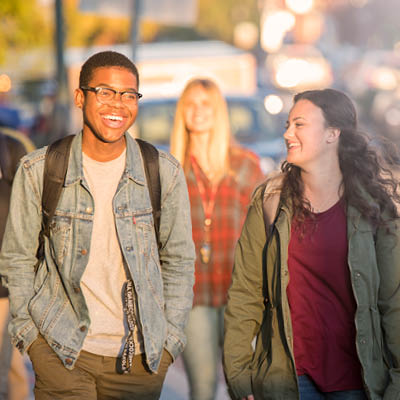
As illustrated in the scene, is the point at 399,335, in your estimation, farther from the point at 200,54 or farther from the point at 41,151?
the point at 200,54

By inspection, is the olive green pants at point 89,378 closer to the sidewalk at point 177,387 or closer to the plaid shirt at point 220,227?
the plaid shirt at point 220,227

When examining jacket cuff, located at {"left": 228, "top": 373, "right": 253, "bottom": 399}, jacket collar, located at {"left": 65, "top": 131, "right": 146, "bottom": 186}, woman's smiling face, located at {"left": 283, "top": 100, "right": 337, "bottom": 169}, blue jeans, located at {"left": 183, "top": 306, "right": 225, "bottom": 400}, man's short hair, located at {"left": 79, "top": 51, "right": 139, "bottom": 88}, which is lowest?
blue jeans, located at {"left": 183, "top": 306, "right": 225, "bottom": 400}

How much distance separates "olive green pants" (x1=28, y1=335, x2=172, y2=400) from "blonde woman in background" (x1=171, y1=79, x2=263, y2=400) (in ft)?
4.33

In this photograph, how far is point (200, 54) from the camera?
2366 centimetres

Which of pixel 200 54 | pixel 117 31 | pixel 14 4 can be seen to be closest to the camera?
pixel 14 4

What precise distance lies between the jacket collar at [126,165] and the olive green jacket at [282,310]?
517 millimetres

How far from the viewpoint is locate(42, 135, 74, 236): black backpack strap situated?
3.76 m

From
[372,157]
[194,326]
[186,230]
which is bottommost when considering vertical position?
[194,326]

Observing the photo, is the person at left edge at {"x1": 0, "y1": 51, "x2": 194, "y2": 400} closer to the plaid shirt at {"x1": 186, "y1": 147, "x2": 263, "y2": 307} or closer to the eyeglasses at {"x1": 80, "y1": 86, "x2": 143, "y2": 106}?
the eyeglasses at {"x1": 80, "y1": 86, "x2": 143, "y2": 106}

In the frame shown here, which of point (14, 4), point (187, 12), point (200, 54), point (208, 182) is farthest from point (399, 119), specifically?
point (208, 182)

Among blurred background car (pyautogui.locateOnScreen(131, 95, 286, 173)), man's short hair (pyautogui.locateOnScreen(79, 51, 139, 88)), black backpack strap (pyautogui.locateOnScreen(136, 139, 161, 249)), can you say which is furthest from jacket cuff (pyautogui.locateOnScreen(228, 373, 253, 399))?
blurred background car (pyautogui.locateOnScreen(131, 95, 286, 173))

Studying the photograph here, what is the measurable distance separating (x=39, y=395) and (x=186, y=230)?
891 millimetres

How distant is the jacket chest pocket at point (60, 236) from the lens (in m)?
3.72

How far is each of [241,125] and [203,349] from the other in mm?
8566
